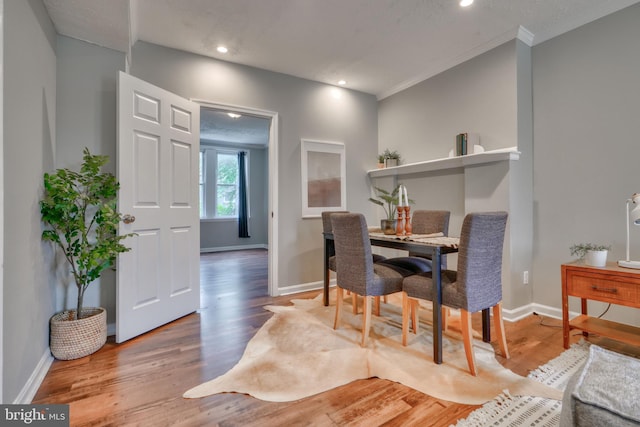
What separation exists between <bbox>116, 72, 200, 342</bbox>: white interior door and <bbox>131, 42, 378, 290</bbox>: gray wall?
1.43 feet

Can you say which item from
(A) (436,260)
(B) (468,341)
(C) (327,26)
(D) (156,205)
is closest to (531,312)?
(B) (468,341)

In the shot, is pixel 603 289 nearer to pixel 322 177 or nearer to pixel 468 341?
pixel 468 341

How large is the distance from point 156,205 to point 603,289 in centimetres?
337

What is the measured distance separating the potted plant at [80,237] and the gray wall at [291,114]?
1268mm

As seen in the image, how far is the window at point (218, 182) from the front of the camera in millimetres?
7164

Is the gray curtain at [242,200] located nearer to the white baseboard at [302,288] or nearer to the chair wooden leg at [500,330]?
the white baseboard at [302,288]

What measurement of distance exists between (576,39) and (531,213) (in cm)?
156

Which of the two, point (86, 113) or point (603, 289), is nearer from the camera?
point (603, 289)

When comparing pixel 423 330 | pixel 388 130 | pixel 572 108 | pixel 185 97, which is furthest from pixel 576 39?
pixel 185 97

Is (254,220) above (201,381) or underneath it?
above

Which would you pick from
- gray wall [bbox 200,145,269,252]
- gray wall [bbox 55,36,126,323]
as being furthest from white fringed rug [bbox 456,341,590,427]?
gray wall [bbox 200,145,269,252]

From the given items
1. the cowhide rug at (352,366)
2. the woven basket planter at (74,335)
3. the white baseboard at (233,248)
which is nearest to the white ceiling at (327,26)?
the woven basket planter at (74,335)

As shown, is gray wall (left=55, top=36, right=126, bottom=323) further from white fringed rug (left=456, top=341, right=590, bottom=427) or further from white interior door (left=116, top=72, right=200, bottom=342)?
white fringed rug (left=456, top=341, right=590, bottom=427)

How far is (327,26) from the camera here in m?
2.67
